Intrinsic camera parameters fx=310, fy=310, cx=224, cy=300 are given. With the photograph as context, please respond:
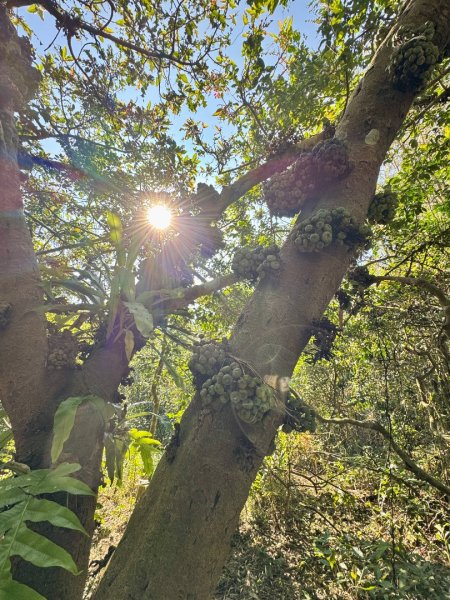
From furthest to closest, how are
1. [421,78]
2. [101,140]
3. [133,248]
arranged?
[101,140]
[133,248]
[421,78]

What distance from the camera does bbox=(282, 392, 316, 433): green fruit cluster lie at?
135 cm

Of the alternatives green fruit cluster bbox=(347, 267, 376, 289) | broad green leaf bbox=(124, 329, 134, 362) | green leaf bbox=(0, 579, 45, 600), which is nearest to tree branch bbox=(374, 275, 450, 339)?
green fruit cluster bbox=(347, 267, 376, 289)

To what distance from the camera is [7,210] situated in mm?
1681

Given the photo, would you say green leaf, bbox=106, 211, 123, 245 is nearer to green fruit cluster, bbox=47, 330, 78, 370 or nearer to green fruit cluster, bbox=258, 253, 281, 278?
green fruit cluster, bbox=47, 330, 78, 370

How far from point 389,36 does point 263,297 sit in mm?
1736

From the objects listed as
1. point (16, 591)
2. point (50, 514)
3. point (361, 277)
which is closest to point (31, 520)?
point (50, 514)

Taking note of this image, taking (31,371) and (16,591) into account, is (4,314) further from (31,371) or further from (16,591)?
(16,591)

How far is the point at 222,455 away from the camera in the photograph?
110cm

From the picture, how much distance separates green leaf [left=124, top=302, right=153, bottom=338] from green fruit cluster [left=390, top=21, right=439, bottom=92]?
1.79m

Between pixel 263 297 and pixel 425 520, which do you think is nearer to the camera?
pixel 263 297

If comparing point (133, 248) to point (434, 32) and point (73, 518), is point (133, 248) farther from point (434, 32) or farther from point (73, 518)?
point (434, 32)

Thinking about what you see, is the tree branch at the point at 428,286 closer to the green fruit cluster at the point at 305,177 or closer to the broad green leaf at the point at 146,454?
the green fruit cluster at the point at 305,177

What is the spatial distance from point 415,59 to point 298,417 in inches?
71.5

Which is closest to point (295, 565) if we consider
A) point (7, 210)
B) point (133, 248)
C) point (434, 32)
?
point (133, 248)
